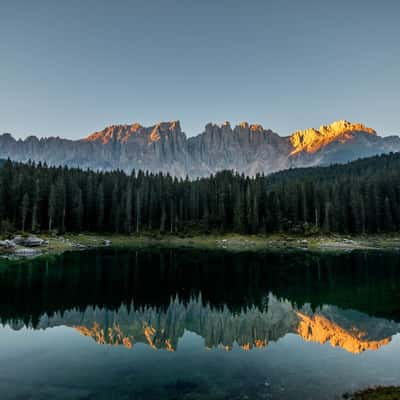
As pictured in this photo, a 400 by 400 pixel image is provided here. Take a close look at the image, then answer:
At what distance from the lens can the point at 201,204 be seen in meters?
133

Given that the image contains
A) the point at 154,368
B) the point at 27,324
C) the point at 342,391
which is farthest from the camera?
the point at 27,324

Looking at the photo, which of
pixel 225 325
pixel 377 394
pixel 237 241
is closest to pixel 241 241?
pixel 237 241

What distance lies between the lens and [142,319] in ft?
89.4

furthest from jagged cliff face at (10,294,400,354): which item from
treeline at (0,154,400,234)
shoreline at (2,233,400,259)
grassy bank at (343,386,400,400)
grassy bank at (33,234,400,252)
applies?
treeline at (0,154,400,234)

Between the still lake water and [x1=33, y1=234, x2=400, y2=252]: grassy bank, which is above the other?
[x1=33, y1=234, x2=400, y2=252]: grassy bank

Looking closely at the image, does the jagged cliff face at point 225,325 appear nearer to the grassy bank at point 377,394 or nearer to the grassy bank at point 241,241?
the grassy bank at point 377,394

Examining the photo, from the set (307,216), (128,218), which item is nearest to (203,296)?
(128,218)

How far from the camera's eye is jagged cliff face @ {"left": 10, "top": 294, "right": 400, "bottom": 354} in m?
23.2

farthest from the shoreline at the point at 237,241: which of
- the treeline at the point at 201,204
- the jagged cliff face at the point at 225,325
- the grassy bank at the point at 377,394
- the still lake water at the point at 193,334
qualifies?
the grassy bank at the point at 377,394

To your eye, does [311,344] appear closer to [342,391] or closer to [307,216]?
[342,391]

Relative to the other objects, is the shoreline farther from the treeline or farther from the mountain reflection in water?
the mountain reflection in water

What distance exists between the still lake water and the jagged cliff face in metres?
0.09

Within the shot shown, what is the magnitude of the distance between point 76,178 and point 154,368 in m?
110

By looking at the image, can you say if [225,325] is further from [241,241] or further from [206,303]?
[241,241]
